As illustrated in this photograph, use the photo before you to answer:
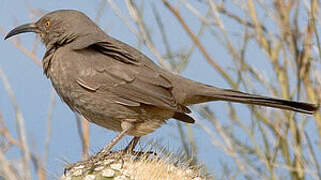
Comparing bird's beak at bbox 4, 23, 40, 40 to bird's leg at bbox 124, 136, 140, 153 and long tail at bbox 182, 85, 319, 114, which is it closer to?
bird's leg at bbox 124, 136, 140, 153

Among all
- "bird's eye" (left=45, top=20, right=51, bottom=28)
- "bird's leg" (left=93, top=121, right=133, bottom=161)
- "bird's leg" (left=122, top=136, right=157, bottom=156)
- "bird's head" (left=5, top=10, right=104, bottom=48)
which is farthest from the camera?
"bird's eye" (left=45, top=20, right=51, bottom=28)

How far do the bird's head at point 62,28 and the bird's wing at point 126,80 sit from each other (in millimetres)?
352

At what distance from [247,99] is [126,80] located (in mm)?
752

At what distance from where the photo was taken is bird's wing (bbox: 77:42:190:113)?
4055 millimetres

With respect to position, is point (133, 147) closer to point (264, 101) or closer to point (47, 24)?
point (264, 101)

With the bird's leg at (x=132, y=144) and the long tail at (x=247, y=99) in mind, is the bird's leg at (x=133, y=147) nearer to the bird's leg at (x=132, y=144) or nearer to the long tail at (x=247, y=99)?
the bird's leg at (x=132, y=144)

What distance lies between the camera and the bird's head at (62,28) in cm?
460

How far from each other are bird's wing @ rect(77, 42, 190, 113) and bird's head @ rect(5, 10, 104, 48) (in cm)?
35

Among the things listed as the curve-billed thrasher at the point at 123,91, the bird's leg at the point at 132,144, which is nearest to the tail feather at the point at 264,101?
the curve-billed thrasher at the point at 123,91

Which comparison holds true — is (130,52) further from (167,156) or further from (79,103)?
(167,156)

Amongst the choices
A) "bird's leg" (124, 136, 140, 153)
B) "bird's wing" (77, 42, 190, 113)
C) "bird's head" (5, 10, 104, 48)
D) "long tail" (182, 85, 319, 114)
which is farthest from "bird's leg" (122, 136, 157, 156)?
"bird's head" (5, 10, 104, 48)

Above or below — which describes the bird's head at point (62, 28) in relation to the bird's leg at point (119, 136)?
above

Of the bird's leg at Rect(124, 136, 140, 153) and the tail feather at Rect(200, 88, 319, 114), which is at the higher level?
the tail feather at Rect(200, 88, 319, 114)

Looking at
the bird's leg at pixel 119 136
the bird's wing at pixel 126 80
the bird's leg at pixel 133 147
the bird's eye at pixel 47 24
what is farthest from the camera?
the bird's eye at pixel 47 24
